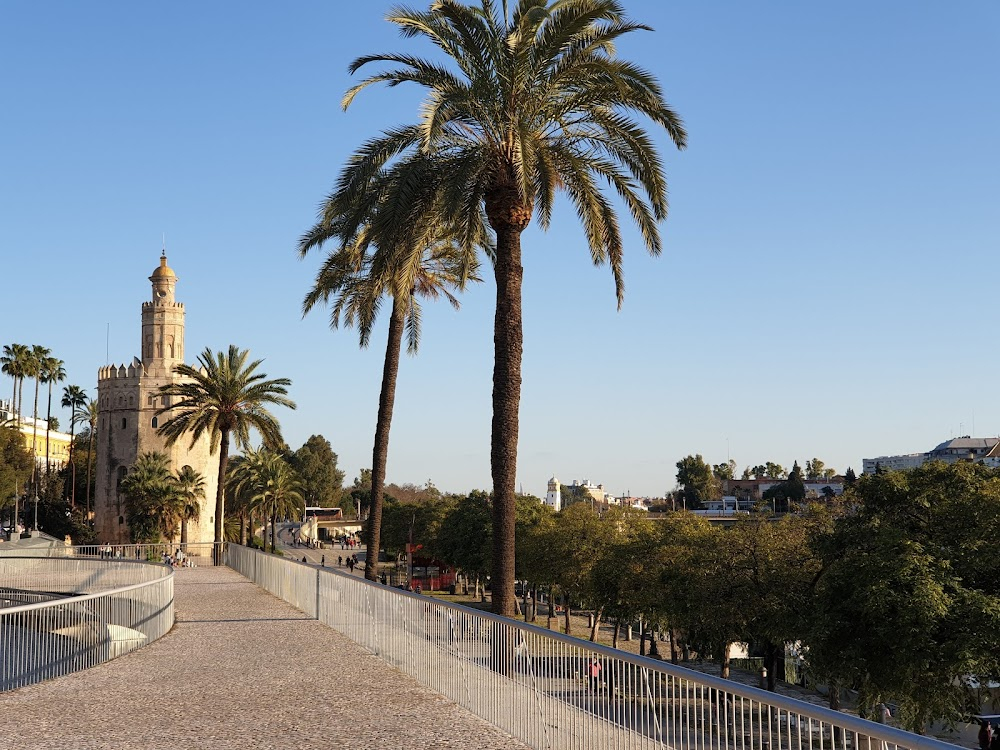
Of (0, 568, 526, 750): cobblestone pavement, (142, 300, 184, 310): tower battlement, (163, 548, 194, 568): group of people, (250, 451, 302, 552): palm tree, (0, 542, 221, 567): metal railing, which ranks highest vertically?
(142, 300, 184, 310): tower battlement

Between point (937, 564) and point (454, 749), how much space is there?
1514 centimetres

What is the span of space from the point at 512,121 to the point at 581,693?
400 inches

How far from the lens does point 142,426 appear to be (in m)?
73.9

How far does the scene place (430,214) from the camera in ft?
57.9

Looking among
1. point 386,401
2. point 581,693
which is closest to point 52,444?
point 386,401

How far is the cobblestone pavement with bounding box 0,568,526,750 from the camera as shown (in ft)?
30.1

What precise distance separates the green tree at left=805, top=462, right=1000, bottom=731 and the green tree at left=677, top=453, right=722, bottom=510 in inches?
6457

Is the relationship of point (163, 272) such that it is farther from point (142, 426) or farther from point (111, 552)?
point (111, 552)

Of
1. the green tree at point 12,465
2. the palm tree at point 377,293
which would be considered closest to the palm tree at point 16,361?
the green tree at point 12,465

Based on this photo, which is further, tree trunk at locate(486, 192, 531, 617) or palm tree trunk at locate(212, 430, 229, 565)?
palm tree trunk at locate(212, 430, 229, 565)

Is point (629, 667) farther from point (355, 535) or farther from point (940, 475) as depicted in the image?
point (355, 535)

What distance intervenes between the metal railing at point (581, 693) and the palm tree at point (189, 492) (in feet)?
178

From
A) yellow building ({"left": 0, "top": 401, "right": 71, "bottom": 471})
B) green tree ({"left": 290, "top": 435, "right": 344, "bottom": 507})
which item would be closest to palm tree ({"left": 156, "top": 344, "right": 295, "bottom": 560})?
yellow building ({"left": 0, "top": 401, "right": 71, "bottom": 471})

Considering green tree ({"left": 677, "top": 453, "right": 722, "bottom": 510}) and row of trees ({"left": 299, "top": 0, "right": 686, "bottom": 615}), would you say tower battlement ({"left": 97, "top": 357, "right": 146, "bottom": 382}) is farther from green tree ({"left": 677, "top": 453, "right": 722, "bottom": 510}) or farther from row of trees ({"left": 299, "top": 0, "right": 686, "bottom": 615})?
green tree ({"left": 677, "top": 453, "right": 722, "bottom": 510})
